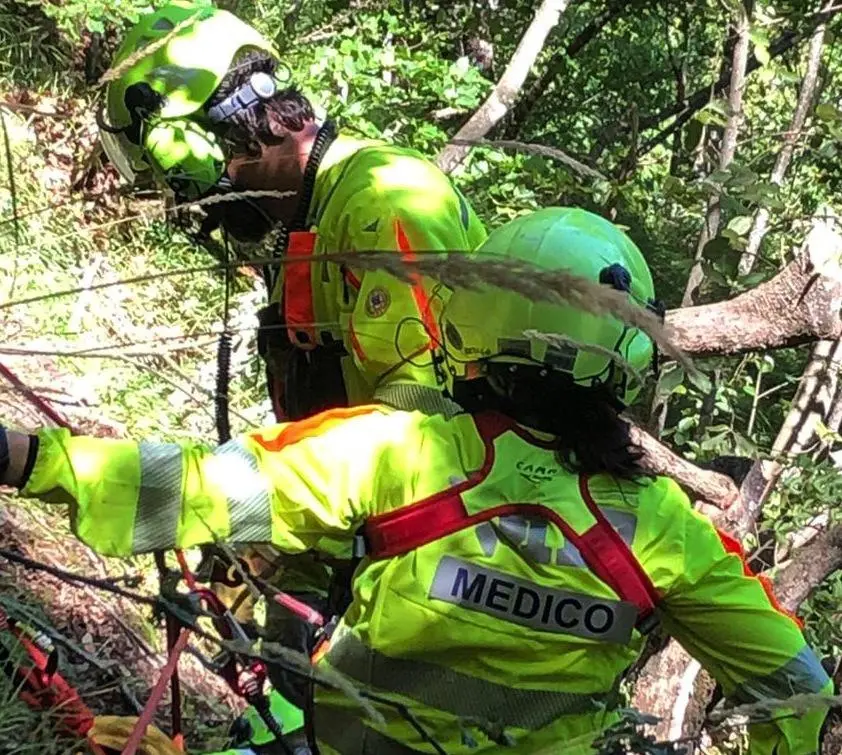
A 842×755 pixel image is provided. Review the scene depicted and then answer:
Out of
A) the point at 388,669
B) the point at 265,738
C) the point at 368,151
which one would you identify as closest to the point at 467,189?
the point at 368,151

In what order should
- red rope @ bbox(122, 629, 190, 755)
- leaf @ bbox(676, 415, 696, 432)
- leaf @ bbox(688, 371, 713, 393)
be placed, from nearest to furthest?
leaf @ bbox(688, 371, 713, 393) < red rope @ bbox(122, 629, 190, 755) < leaf @ bbox(676, 415, 696, 432)

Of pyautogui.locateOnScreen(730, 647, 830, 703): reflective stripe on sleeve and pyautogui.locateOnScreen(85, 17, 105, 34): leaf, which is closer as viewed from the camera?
pyautogui.locateOnScreen(730, 647, 830, 703): reflective stripe on sleeve

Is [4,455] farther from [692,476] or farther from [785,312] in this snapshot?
[785,312]

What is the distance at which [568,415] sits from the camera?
184 centimetres

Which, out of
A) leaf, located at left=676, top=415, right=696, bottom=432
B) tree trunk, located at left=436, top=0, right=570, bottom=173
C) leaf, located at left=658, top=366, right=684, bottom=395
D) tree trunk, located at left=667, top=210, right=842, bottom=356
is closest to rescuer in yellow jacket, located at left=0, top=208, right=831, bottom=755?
tree trunk, located at left=667, top=210, right=842, bottom=356

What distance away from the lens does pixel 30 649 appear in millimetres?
2191

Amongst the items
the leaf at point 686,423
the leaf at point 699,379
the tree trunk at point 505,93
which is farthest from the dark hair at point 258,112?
the leaf at point 686,423

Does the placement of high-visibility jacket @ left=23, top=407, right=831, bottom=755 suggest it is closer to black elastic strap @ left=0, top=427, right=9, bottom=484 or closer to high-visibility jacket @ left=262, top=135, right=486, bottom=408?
black elastic strap @ left=0, top=427, right=9, bottom=484

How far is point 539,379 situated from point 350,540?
40 cm

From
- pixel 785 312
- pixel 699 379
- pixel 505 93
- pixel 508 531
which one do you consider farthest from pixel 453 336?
pixel 505 93

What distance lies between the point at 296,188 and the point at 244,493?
4.50ft

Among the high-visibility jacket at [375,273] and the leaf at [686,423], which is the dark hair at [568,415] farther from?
the leaf at [686,423]

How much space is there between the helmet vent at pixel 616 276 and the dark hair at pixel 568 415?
0.49ft

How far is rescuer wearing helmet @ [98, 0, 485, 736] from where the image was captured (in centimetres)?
243
